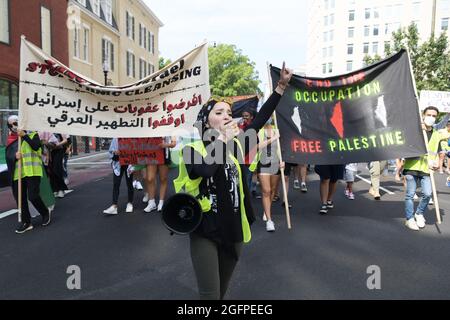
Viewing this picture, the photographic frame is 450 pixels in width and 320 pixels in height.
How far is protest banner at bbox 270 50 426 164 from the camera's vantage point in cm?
574

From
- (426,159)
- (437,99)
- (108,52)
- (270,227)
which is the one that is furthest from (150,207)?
(108,52)

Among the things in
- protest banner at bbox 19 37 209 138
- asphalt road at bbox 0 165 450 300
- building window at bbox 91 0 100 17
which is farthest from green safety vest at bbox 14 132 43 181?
building window at bbox 91 0 100 17

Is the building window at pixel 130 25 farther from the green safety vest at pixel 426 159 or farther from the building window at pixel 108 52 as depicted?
the green safety vest at pixel 426 159

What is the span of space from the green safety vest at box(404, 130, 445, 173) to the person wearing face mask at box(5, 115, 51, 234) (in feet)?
17.9

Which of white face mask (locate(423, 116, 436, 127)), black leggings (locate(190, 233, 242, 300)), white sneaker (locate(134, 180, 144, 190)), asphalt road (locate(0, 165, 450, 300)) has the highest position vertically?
white face mask (locate(423, 116, 436, 127))

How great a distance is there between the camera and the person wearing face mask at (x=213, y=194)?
243 centimetres

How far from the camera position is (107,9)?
27.2m

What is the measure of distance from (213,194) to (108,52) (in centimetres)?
2741

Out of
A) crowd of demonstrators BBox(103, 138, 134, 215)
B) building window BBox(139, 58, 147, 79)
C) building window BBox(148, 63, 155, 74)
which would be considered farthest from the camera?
building window BBox(148, 63, 155, 74)

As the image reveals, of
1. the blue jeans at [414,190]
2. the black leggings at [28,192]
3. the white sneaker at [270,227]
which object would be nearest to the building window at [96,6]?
the black leggings at [28,192]

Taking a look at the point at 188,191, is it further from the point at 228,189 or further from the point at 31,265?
the point at 31,265

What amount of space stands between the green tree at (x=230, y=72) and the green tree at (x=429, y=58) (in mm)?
30251

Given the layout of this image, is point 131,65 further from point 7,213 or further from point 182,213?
point 182,213

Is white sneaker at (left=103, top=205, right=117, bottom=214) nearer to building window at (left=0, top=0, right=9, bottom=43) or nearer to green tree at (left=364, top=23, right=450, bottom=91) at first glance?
building window at (left=0, top=0, right=9, bottom=43)
